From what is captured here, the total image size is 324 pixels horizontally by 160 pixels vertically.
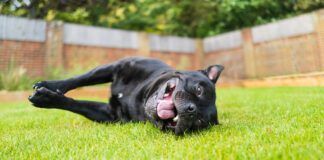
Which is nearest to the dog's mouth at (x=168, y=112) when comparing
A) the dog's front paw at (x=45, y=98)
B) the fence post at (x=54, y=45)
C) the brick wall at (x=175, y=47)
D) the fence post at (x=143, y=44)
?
the dog's front paw at (x=45, y=98)

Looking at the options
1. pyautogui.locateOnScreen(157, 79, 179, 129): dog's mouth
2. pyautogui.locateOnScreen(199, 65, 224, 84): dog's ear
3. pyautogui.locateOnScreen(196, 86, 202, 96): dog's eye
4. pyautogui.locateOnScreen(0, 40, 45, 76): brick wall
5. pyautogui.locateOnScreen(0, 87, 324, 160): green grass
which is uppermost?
pyautogui.locateOnScreen(0, 40, 45, 76): brick wall

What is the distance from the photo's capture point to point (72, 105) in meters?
3.08

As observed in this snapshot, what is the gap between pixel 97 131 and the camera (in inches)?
105

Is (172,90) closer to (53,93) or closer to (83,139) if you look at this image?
(83,139)

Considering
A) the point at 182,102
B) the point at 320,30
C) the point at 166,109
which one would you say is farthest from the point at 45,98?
the point at 320,30

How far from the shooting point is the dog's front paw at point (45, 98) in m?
2.74

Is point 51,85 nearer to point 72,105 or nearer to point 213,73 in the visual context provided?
point 72,105

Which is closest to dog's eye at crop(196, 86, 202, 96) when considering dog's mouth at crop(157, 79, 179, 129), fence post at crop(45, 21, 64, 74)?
dog's mouth at crop(157, 79, 179, 129)

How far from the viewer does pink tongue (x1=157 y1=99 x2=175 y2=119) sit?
247 centimetres

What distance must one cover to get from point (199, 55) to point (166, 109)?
12682 mm

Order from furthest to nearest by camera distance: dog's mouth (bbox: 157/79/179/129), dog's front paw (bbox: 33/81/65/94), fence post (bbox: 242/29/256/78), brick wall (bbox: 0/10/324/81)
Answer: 1. fence post (bbox: 242/29/256/78)
2. brick wall (bbox: 0/10/324/81)
3. dog's front paw (bbox: 33/81/65/94)
4. dog's mouth (bbox: 157/79/179/129)

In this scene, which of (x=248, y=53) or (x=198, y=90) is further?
(x=248, y=53)

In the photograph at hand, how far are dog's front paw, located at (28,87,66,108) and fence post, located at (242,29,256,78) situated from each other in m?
11.2

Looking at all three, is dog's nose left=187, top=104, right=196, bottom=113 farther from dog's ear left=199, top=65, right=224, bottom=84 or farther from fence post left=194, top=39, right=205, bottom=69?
fence post left=194, top=39, right=205, bottom=69
